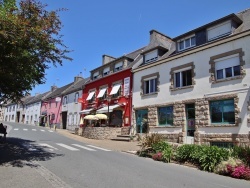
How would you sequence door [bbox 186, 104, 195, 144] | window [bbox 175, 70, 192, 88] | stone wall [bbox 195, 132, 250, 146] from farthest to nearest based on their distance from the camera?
window [bbox 175, 70, 192, 88] → door [bbox 186, 104, 195, 144] → stone wall [bbox 195, 132, 250, 146]

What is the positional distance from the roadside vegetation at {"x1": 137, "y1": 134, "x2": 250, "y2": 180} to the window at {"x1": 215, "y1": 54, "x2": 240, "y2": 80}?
640 centimetres

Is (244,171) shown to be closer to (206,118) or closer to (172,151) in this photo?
(172,151)

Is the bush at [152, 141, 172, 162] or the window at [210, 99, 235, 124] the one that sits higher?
the window at [210, 99, 235, 124]

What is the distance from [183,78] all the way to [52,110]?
1270 inches

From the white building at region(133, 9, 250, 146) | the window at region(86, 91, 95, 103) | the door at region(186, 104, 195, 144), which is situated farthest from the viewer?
the window at region(86, 91, 95, 103)

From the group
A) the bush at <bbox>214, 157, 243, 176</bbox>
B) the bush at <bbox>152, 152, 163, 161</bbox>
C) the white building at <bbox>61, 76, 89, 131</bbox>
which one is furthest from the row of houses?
the white building at <bbox>61, 76, 89, 131</bbox>

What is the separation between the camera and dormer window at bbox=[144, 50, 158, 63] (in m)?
22.8

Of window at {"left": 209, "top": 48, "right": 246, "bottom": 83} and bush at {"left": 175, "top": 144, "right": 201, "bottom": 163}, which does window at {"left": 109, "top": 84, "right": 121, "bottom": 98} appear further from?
bush at {"left": 175, "top": 144, "right": 201, "bottom": 163}

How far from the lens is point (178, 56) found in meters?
19.7

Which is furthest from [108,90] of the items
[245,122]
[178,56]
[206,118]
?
[245,122]

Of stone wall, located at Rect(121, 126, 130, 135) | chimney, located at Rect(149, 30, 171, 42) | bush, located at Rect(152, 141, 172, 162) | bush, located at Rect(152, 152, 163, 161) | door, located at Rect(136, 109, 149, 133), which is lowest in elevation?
bush, located at Rect(152, 152, 163, 161)

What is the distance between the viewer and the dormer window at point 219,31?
17.1 m

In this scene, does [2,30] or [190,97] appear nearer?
[2,30]

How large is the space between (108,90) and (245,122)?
1666 cm
